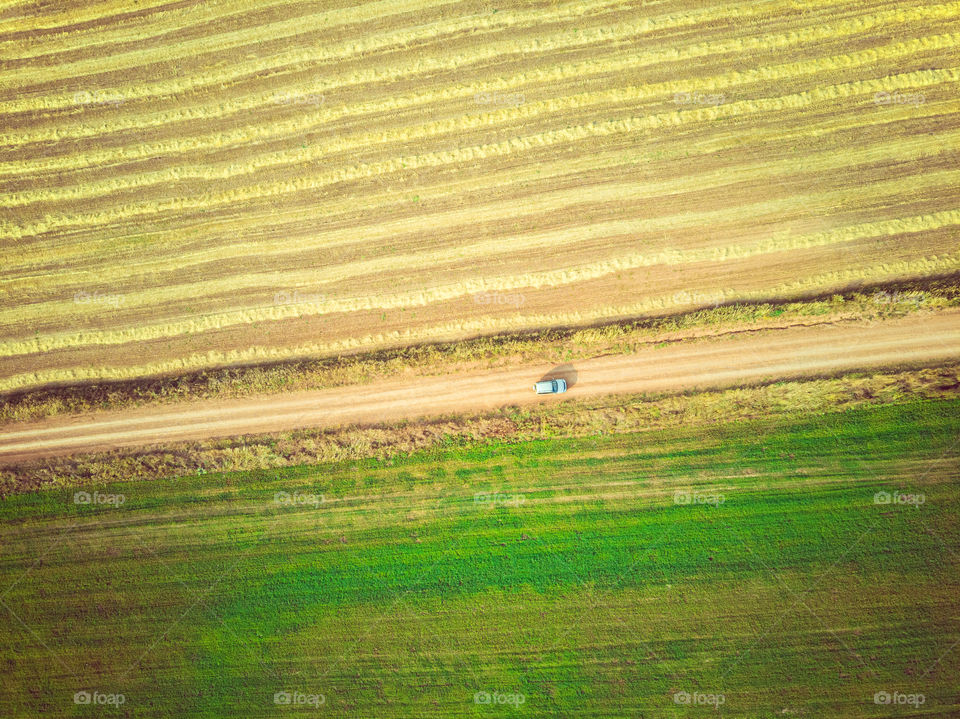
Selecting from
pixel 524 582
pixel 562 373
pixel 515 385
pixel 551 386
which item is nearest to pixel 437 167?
pixel 515 385

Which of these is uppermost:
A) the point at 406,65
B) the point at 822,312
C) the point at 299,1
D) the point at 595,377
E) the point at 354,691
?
the point at 299,1

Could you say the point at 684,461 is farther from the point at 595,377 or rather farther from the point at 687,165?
the point at 687,165

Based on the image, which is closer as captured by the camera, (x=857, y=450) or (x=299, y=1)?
(x=857, y=450)

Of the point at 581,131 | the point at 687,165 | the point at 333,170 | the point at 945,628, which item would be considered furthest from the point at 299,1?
the point at 945,628

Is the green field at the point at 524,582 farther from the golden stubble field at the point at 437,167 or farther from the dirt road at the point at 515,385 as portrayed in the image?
the golden stubble field at the point at 437,167

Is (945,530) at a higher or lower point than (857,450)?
lower

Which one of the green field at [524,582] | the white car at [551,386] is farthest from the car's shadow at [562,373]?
the green field at [524,582]

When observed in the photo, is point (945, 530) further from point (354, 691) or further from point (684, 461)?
point (354, 691)
